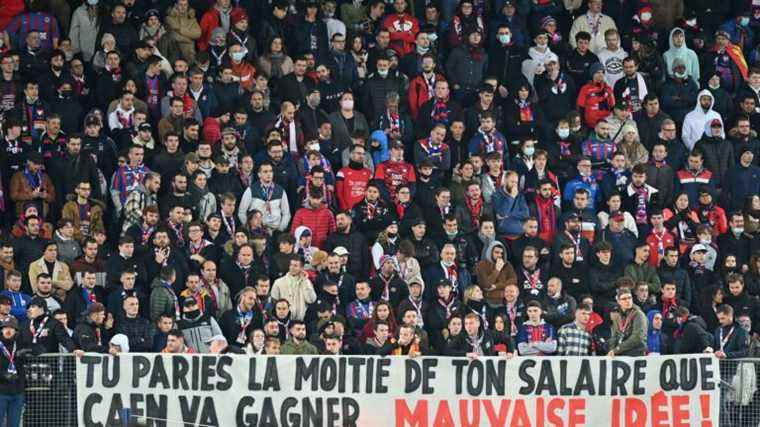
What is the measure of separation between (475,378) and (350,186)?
4.70 metres

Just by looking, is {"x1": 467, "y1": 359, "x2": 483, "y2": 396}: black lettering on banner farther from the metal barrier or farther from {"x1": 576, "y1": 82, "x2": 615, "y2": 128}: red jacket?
{"x1": 576, "y1": 82, "x2": 615, "y2": 128}: red jacket

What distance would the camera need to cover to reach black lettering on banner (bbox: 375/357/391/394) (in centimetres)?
2395

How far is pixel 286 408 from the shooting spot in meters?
24.0

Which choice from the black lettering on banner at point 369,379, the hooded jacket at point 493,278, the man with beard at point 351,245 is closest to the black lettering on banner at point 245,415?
the black lettering on banner at point 369,379

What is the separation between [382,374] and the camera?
24.0 m

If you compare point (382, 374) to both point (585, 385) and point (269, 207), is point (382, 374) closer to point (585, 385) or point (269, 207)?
point (585, 385)

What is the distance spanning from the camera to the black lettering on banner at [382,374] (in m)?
24.0

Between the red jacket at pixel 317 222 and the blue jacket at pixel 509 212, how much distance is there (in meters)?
2.09

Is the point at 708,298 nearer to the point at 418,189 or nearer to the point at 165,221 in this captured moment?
the point at 418,189

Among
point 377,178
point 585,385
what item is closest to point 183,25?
point 377,178

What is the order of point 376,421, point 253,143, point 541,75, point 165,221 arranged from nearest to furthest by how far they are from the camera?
point 376,421
point 165,221
point 253,143
point 541,75

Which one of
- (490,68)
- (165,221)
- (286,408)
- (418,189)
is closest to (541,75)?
(490,68)

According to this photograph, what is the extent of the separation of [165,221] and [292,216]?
1730 millimetres

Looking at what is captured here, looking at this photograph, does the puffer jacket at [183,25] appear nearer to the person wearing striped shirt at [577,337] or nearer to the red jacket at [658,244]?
the red jacket at [658,244]
